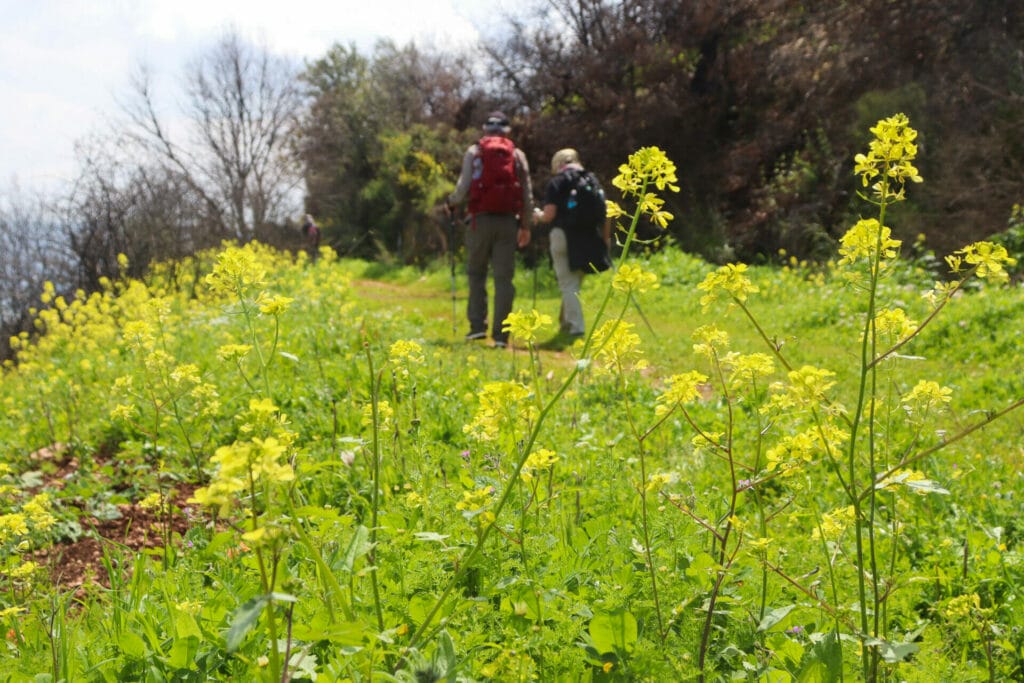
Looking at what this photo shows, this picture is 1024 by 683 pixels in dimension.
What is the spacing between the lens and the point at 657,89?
15.1 m

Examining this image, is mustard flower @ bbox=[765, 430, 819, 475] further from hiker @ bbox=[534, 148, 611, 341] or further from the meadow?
hiker @ bbox=[534, 148, 611, 341]

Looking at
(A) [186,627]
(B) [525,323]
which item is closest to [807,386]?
(B) [525,323]

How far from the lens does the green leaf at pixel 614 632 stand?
1.78 meters

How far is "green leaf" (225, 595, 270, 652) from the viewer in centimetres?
95

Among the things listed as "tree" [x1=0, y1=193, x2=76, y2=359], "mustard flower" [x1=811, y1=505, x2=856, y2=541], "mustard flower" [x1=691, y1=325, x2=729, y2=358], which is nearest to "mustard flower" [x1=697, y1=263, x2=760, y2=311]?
"mustard flower" [x1=691, y1=325, x2=729, y2=358]

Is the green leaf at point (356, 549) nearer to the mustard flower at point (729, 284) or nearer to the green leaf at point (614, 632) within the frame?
the green leaf at point (614, 632)

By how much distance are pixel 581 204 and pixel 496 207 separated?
82cm

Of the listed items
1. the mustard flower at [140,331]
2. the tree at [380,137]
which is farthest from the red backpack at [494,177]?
the tree at [380,137]

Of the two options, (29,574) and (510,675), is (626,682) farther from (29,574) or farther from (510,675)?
(29,574)

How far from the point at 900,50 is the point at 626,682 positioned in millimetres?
15333

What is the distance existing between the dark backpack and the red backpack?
51 centimetres

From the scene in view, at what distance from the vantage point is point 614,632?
1.79 meters

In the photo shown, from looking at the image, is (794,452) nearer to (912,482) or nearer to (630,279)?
(912,482)

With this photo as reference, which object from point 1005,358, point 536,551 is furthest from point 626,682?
A: point 1005,358
